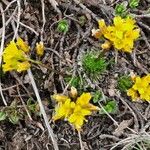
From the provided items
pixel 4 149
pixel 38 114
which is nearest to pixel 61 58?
pixel 38 114

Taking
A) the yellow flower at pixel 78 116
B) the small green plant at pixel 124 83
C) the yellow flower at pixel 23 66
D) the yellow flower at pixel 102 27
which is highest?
the yellow flower at pixel 102 27

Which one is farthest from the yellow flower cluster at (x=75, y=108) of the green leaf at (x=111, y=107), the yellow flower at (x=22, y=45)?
the yellow flower at (x=22, y=45)

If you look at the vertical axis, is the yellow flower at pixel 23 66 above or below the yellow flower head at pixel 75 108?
above

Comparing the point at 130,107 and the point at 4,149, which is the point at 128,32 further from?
the point at 4,149

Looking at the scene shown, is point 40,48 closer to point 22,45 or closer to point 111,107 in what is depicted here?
point 22,45

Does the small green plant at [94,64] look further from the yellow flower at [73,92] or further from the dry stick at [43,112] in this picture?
the dry stick at [43,112]

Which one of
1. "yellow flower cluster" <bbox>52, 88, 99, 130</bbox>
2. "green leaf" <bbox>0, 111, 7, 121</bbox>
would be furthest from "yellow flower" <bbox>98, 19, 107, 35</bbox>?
"green leaf" <bbox>0, 111, 7, 121</bbox>

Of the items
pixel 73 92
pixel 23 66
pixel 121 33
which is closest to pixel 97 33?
pixel 121 33
